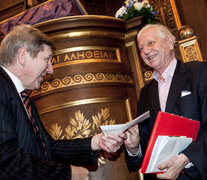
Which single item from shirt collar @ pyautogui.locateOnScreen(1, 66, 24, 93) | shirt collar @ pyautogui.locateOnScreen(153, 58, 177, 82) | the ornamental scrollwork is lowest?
the ornamental scrollwork

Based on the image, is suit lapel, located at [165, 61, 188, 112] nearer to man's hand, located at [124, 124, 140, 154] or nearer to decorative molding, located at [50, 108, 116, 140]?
man's hand, located at [124, 124, 140, 154]

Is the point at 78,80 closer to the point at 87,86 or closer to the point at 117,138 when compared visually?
the point at 87,86

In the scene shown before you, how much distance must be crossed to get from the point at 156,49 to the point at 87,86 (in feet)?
2.29

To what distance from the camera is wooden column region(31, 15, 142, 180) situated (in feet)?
7.11

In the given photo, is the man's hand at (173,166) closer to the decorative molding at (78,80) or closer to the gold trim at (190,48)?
the decorative molding at (78,80)

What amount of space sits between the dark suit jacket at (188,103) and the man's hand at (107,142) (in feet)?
0.84

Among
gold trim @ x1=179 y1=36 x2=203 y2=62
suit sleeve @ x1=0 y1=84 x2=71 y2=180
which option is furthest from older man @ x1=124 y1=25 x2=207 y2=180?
gold trim @ x1=179 y1=36 x2=203 y2=62

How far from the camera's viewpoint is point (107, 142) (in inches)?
65.8

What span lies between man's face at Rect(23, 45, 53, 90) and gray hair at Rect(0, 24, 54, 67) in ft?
0.13

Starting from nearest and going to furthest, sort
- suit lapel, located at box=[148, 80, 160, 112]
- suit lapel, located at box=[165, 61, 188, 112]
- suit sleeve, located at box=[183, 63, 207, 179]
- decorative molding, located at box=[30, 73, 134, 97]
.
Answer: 1. suit sleeve, located at box=[183, 63, 207, 179]
2. suit lapel, located at box=[165, 61, 188, 112]
3. suit lapel, located at box=[148, 80, 160, 112]
4. decorative molding, located at box=[30, 73, 134, 97]

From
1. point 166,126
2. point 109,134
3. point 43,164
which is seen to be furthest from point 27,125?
point 166,126

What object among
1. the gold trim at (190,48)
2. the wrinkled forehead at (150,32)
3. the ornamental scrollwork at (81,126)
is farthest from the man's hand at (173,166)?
the gold trim at (190,48)

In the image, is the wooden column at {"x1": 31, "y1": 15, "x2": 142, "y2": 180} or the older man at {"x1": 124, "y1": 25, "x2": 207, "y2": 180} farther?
the wooden column at {"x1": 31, "y1": 15, "x2": 142, "y2": 180}

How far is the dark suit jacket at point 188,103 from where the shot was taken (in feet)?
4.43
